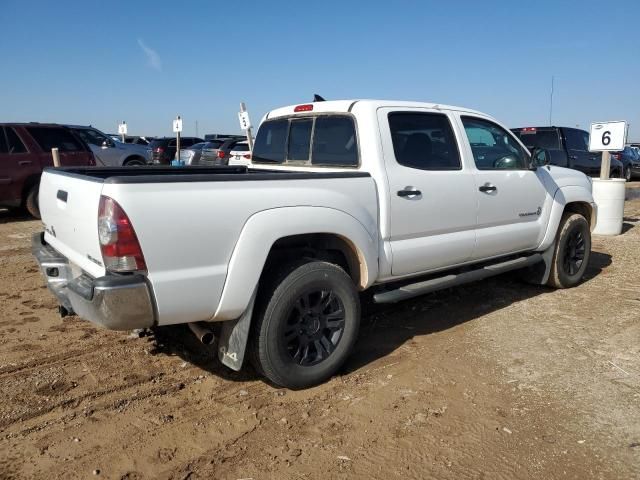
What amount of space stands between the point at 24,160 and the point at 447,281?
9100 mm

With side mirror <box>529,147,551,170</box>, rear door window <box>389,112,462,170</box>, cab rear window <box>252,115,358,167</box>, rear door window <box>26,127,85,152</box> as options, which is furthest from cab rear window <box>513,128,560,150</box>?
rear door window <box>26,127,85,152</box>

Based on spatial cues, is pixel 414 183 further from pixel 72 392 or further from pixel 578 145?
pixel 578 145

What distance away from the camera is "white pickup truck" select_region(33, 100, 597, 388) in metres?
2.93

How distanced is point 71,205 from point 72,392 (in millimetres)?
1250

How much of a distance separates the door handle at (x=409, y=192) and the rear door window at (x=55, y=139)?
9195 mm

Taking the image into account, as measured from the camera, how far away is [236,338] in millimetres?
3342

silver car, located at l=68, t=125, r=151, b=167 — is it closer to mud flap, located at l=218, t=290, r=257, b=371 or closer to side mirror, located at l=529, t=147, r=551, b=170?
side mirror, located at l=529, t=147, r=551, b=170

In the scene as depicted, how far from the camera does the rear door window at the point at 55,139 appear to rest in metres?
10.8

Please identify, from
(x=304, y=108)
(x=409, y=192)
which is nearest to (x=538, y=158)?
(x=409, y=192)

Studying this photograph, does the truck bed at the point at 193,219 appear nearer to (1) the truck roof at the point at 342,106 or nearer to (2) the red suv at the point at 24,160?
(1) the truck roof at the point at 342,106

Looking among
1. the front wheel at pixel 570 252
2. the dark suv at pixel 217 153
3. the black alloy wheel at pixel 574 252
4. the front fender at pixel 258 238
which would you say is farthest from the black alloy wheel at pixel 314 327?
the dark suv at pixel 217 153

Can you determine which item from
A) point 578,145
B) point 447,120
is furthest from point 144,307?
point 578,145

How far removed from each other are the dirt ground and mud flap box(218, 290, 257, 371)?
0.33 m

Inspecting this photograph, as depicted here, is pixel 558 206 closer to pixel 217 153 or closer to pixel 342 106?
pixel 342 106
